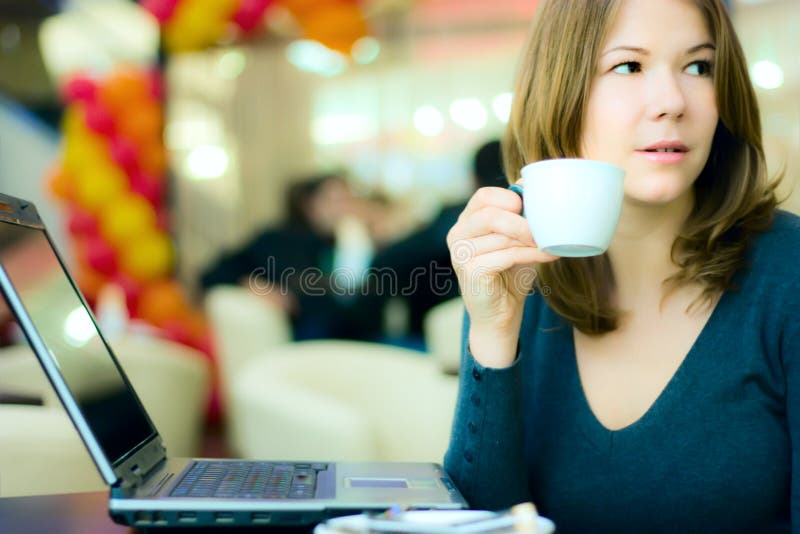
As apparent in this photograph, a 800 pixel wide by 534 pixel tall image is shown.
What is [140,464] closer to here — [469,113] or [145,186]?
[145,186]

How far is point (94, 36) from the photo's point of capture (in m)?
4.54

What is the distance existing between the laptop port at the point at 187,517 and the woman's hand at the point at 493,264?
0.36 metres

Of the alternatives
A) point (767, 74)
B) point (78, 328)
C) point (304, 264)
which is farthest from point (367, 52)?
point (78, 328)

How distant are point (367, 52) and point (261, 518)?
180 inches

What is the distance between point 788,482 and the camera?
0.84 meters

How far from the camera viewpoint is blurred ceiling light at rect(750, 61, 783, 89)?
352cm

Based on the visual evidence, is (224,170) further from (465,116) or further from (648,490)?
(648,490)

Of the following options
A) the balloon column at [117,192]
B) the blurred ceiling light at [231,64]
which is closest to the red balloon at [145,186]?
the balloon column at [117,192]

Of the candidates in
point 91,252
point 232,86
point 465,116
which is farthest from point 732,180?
point 232,86

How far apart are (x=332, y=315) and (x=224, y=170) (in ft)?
5.19

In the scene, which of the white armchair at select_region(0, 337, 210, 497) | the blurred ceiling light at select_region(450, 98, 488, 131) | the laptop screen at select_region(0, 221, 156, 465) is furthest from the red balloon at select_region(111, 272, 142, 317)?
the laptop screen at select_region(0, 221, 156, 465)

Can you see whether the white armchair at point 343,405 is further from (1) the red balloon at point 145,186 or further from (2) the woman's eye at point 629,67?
(1) the red balloon at point 145,186

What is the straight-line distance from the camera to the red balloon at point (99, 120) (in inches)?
147

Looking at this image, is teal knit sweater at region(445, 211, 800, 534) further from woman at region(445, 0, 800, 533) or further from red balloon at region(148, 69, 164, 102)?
red balloon at region(148, 69, 164, 102)
